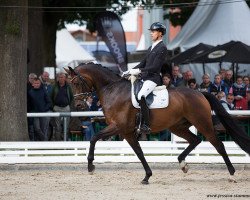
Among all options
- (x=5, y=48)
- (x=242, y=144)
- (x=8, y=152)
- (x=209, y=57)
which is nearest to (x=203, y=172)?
(x=242, y=144)

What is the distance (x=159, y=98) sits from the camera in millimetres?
14141

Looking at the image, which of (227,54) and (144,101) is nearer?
(144,101)

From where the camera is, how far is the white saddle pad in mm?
Result: 14094

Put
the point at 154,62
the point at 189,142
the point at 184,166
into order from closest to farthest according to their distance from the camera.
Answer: the point at 154,62, the point at 184,166, the point at 189,142

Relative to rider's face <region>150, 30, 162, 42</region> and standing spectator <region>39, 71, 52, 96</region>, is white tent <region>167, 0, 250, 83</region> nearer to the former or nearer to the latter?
standing spectator <region>39, 71, 52, 96</region>

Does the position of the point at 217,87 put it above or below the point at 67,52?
above

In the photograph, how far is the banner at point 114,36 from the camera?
23766 mm

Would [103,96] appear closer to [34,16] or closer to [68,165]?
[68,165]

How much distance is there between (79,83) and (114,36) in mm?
9758

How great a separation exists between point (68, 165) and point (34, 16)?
361 inches

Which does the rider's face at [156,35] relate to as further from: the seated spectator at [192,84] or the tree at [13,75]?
the seated spectator at [192,84]

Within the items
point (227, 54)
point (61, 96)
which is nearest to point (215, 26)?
point (227, 54)

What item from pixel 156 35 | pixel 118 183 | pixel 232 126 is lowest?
pixel 118 183

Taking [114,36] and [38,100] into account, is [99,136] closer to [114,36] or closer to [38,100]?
[38,100]
